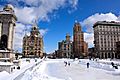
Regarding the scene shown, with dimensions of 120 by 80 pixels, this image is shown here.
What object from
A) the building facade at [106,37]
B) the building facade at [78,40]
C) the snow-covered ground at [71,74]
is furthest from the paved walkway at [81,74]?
the building facade at [78,40]

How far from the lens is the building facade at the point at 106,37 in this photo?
485ft

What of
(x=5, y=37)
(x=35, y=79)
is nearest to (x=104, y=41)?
(x=5, y=37)

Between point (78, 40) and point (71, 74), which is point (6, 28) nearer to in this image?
point (71, 74)

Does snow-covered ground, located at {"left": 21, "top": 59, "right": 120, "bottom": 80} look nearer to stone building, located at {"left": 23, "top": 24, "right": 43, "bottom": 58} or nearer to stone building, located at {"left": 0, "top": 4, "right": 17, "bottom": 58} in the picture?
stone building, located at {"left": 0, "top": 4, "right": 17, "bottom": 58}

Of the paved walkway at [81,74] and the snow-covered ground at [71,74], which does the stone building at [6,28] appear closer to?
the snow-covered ground at [71,74]

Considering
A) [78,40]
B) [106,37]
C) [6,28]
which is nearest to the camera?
[6,28]

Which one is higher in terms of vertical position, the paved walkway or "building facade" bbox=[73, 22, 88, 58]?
"building facade" bbox=[73, 22, 88, 58]

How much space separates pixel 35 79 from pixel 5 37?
30.3 meters

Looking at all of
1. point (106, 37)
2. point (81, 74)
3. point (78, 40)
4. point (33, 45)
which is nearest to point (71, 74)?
point (81, 74)

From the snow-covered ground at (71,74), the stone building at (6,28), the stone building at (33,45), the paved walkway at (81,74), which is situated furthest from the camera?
the stone building at (33,45)

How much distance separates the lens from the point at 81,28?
599ft

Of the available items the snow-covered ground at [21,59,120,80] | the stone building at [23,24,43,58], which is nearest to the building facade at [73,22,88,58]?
the stone building at [23,24,43,58]

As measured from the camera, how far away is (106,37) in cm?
15425

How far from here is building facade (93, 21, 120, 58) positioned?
148 m
